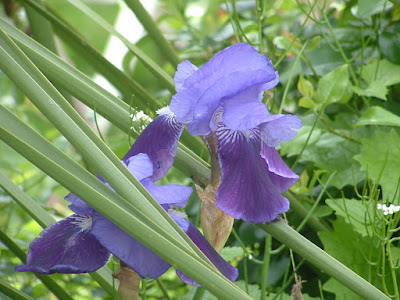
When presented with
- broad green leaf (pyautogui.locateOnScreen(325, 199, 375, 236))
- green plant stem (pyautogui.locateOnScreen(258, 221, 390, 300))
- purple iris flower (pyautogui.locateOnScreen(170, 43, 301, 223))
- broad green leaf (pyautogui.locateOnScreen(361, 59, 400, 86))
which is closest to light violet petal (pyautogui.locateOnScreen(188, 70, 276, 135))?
purple iris flower (pyautogui.locateOnScreen(170, 43, 301, 223))

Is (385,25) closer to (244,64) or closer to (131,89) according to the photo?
(131,89)

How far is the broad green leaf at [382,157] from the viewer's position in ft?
2.23

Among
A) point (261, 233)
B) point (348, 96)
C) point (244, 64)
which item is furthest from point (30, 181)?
point (244, 64)

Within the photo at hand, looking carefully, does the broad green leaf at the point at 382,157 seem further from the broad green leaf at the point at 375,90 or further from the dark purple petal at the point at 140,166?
the dark purple petal at the point at 140,166

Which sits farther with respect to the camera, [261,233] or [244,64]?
[261,233]

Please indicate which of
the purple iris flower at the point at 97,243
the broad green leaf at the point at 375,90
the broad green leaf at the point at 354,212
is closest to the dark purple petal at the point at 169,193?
the purple iris flower at the point at 97,243

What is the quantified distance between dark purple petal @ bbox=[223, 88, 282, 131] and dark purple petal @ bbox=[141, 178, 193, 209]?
2.3 inches

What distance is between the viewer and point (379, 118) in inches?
26.8

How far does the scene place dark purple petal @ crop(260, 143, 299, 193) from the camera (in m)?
0.41

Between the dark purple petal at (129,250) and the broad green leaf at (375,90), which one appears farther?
the broad green leaf at (375,90)

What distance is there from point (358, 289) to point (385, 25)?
22.5 inches

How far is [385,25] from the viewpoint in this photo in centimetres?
86

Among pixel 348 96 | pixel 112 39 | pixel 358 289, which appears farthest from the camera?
pixel 112 39

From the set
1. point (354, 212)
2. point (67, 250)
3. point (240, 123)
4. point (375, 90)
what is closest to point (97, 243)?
point (67, 250)
